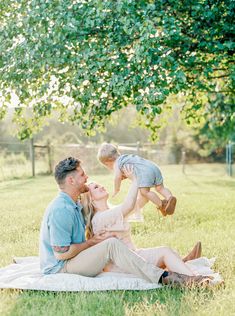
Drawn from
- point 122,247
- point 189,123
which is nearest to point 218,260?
point 122,247

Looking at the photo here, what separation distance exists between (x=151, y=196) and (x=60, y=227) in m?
1.70

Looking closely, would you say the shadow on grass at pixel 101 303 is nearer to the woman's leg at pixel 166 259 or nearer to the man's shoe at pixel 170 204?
the woman's leg at pixel 166 259

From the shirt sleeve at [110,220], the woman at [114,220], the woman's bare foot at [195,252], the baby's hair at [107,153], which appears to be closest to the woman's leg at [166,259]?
the woman at [114,220]

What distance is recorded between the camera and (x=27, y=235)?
958 centimetres

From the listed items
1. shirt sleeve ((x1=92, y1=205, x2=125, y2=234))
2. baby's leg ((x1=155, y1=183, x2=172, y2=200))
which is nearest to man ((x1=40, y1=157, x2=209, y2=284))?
shirt sleeve ((x1=92, y1=205, x2=125, y2=234))

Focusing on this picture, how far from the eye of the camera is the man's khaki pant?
19.1 feet

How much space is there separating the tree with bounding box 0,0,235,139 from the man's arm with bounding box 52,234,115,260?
6.04 feet

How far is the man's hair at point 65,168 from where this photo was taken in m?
5.75

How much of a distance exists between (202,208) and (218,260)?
5874 millimetres

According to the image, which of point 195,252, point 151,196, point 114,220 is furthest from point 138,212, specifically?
point 114,220

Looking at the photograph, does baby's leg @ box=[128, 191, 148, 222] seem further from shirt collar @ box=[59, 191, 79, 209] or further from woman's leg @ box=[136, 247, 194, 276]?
shirt collar @ box=[59, 191, 79, 209]

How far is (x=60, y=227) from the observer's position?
566cm

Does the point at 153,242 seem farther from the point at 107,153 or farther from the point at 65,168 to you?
the point at 65,168

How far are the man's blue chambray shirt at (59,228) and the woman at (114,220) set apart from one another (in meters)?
0.18
